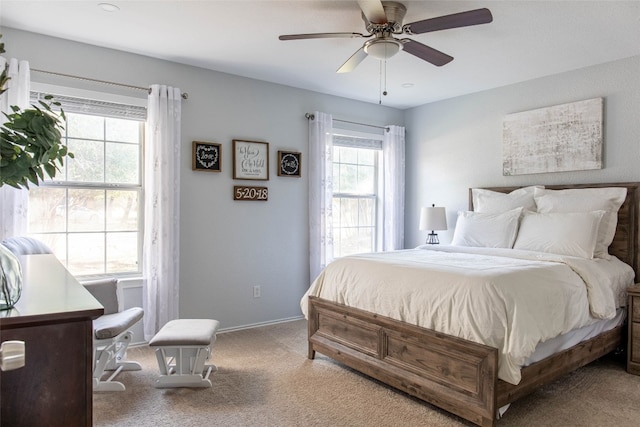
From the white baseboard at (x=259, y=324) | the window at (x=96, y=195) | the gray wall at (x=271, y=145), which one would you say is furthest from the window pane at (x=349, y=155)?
the window at (x=96, y=195)

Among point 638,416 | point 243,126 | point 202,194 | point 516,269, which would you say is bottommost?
point 638,416

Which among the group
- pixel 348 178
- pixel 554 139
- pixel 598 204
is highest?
pixel 554 139

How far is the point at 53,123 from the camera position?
95 cm

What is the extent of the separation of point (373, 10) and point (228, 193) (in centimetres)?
237

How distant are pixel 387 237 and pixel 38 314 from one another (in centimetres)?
463

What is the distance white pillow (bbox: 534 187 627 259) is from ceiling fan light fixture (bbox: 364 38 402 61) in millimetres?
2156

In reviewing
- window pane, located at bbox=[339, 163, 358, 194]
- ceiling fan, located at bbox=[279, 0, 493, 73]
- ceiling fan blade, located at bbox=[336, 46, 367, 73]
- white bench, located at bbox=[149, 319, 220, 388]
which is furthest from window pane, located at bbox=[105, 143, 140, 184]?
window pane, located at bbox=[339, 163, 358, 194]

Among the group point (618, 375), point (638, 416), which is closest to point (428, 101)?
point (618, 375)

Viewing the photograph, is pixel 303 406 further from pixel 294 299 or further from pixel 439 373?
pixel 294 299

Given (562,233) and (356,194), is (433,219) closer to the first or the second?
(356,194)

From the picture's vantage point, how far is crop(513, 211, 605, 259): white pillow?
10.5 feet

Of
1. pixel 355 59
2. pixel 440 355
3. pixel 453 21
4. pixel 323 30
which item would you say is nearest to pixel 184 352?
pixel 440 355

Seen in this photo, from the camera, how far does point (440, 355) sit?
7.81 feet

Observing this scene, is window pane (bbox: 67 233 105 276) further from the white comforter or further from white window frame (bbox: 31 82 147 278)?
the white comforter
